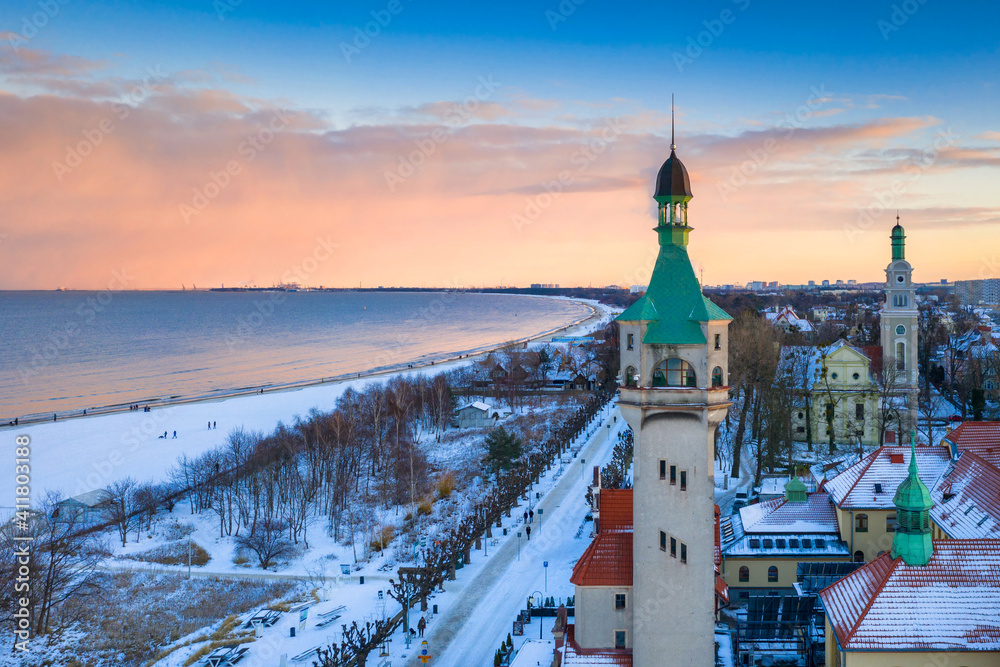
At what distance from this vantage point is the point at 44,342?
159m

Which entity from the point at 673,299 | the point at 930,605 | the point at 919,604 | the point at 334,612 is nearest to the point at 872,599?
the point at 919,604

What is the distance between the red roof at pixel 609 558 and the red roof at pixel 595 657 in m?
2.52

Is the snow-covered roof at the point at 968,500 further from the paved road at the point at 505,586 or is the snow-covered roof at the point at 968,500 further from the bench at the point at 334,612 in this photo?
the bench at the point at 334,612

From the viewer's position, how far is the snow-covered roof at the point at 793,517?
3678 centimetres

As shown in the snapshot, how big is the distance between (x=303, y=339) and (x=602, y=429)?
12199 centimetres

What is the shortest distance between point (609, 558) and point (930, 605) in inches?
414

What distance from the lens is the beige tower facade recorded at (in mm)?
57906

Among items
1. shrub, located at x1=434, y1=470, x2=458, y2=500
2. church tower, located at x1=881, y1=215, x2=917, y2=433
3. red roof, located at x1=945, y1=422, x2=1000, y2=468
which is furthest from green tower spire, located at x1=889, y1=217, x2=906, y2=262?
shrub, located at x1=434, y1=470, x2=458, y2=500

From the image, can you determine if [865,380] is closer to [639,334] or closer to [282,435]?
[639,334]

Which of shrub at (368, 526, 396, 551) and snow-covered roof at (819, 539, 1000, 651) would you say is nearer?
snow-covered roof at (819, 539, 1000, 651)

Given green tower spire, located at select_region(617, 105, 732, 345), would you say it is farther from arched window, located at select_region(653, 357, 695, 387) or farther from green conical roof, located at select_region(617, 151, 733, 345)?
arched window, located at select_region(653, 357, 695, 387)

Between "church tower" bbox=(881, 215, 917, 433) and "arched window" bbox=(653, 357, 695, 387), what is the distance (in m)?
41.9

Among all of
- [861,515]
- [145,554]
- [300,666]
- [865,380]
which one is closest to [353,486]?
[145,554]

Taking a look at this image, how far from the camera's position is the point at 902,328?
5947 centimetres
